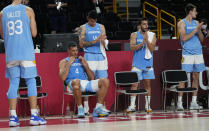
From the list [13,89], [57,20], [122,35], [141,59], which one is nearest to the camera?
[13,89]

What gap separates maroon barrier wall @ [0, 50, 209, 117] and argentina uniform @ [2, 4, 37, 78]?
94.6 inches

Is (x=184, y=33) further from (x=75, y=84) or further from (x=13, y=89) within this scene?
(x=13, y=89)

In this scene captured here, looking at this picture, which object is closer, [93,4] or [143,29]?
[143,29]

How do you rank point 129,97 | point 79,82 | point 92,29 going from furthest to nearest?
point 129,97, point 92,29, point 79,82

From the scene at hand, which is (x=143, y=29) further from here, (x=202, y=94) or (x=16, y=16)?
(x=16, y=16)

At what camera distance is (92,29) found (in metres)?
10.7

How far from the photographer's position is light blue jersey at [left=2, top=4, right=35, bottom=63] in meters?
8.32

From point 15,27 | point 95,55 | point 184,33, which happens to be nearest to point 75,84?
point 95,55

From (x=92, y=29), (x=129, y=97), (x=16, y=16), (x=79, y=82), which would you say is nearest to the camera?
(x=16, y=16)

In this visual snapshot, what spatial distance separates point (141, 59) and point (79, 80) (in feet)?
6.00

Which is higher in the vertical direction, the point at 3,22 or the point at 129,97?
the point at 3,22

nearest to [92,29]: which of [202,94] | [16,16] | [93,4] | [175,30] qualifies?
[16,16]

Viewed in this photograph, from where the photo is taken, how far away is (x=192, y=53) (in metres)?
11.4

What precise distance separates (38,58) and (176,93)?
359 cm
